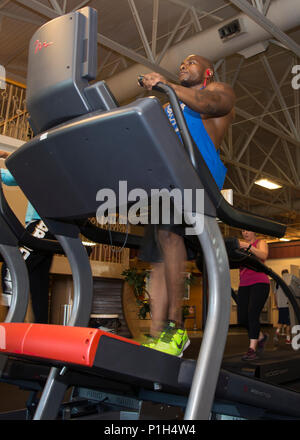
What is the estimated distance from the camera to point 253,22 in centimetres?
520

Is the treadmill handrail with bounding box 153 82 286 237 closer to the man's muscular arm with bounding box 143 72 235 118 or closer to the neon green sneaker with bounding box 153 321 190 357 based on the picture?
the man's muscular arm with bounding box 143 72 235 118

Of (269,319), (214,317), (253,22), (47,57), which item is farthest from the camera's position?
(269,319)

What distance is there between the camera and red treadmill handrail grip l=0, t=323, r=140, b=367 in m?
0.88

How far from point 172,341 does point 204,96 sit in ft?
2.58

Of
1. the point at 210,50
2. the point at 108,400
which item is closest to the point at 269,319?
the point at 210,50

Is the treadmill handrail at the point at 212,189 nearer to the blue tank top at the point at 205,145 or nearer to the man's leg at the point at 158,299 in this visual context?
the blue tank top at the point at 205,145

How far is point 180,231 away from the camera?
1.49m

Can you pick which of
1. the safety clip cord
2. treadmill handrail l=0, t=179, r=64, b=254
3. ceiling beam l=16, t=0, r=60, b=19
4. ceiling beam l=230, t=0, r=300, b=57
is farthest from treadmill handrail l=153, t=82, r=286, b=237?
ceiling beam l=16, t=0, r=60, b=19

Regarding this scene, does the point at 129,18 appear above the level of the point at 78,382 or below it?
above

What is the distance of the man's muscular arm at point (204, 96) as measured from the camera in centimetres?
117

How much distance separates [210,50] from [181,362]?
213 inches

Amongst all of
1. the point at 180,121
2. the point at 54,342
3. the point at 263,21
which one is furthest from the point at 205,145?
the point at 263,21

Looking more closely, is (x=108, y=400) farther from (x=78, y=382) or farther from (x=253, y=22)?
(x=253, y=22)

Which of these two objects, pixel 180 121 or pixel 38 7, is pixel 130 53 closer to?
pixel 38 7
